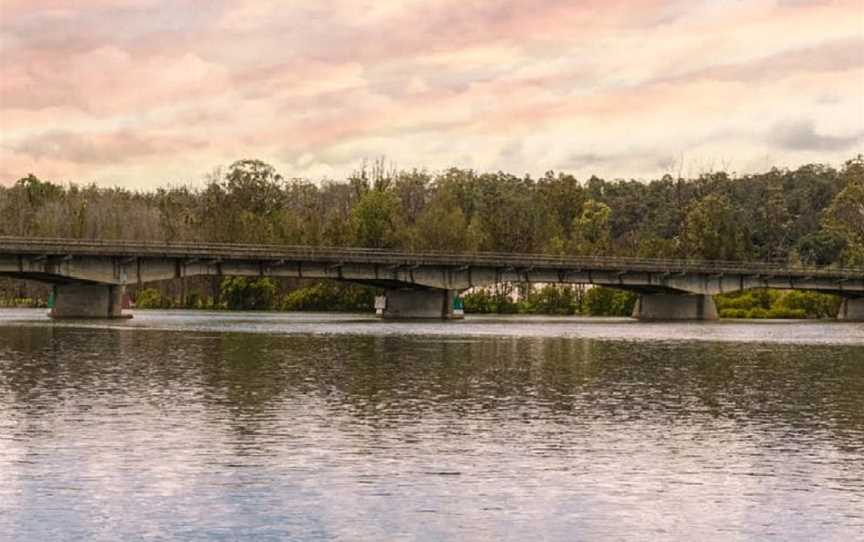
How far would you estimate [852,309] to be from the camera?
178m

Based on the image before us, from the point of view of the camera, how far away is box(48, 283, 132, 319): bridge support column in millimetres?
134125

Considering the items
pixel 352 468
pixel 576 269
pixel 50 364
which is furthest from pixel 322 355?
pixel 576 269

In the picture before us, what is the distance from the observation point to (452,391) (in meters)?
51.5

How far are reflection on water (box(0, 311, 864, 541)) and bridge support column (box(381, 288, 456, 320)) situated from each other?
8301cm

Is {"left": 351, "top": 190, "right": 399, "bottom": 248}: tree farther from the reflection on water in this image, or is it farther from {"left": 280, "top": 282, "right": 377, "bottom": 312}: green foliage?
the reflection on water

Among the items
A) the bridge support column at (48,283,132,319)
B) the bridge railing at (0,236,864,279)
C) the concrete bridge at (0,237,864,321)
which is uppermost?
the bridge railing at (0,236,864,279)

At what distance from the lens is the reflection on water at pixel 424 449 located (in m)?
25.0

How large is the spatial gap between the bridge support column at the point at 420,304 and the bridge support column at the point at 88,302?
3250 cm

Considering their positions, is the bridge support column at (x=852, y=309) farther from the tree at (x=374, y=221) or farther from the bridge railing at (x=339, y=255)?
the tree at (x=374, y=221)

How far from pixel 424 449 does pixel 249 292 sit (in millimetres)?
161134

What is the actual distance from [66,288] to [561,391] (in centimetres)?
9212

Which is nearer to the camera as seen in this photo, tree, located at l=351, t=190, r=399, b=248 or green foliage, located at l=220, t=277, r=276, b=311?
tree, located at l=351, t=190, r=399, b=248

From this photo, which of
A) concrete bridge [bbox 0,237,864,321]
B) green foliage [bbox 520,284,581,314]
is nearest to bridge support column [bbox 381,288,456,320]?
concrete bridge [bbox 0,237,864,321]

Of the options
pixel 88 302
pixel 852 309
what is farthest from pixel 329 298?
pixel 852 309
